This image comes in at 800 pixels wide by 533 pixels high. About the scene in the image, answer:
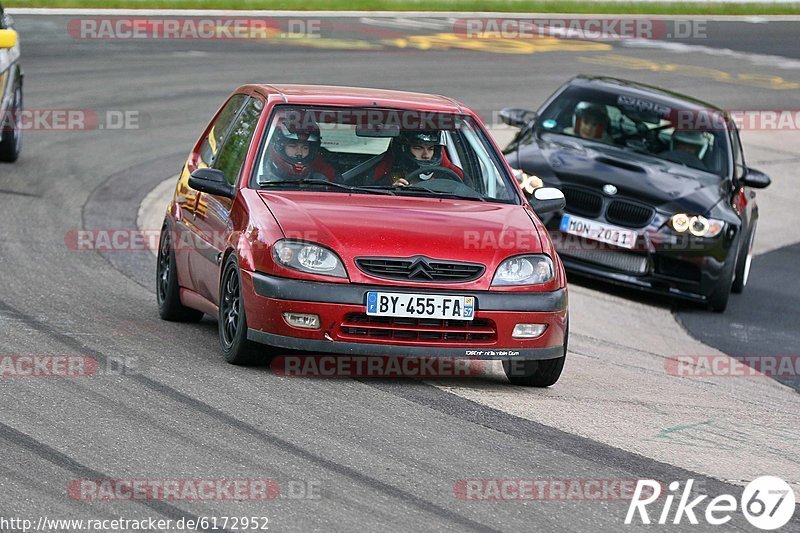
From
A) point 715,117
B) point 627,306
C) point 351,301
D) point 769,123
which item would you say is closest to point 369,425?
point 351,301

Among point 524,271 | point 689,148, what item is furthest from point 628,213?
point 524,271

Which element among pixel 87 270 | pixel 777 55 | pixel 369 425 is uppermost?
pixel 369 425

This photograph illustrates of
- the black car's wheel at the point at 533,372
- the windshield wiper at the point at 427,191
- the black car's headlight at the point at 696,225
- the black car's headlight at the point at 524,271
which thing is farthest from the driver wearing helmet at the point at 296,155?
the black car's headlight at the point at 696,225

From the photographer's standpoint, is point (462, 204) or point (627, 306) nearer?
point (462, 204)

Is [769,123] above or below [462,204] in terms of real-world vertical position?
below

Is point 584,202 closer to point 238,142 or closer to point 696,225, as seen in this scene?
point 696,225

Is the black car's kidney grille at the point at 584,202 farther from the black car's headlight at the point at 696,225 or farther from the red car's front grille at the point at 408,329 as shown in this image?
the red car's front grille at the point at 408,329

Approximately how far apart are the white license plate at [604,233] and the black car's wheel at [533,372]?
15.0 feet

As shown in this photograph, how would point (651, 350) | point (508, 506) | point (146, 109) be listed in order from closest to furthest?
point (508, 506), point (651, 350), point (146, 109)

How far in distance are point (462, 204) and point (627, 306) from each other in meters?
4.62

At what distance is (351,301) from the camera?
809 centimetres

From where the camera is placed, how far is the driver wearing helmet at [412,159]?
9.14 m

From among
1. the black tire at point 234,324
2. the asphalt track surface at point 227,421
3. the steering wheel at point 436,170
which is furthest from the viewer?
the steering wheel at point 436,170

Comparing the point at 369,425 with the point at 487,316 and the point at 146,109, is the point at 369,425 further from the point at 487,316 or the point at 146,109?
the point at 146,109
